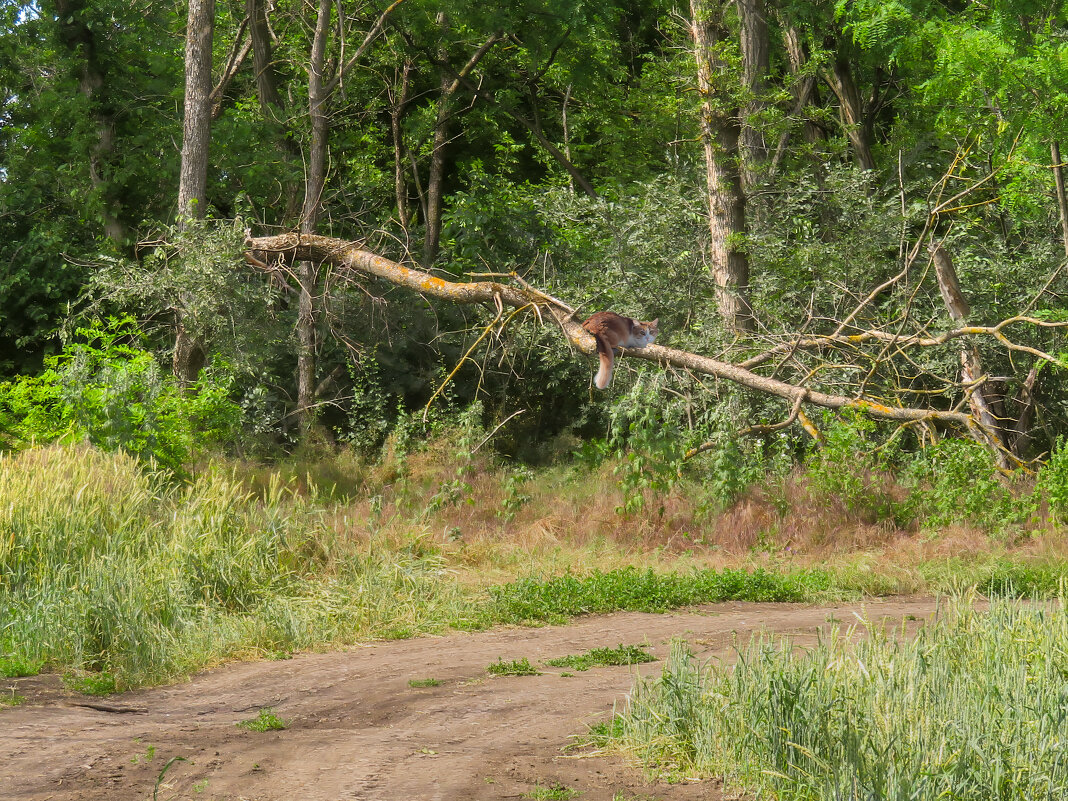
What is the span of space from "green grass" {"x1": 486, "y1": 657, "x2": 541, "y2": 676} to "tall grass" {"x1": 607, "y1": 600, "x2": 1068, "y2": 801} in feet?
4.73

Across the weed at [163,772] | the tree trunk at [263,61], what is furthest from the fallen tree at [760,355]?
the weed at [163,772]

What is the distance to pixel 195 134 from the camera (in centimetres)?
1443

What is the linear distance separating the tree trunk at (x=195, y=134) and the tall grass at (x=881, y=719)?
1053 cm

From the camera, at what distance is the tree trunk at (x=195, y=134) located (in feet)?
46.6

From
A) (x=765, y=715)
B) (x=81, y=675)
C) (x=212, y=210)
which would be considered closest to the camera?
(x=765, y=715)

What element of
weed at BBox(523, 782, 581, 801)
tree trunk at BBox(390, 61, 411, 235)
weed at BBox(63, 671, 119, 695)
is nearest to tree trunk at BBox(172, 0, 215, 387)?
tree trunk at BBox(390, 61, 411, 235)

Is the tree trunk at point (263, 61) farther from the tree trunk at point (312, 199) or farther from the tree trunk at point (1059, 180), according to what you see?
the tree trunk at point (1059, 180)

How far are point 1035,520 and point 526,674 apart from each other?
6.52 metres

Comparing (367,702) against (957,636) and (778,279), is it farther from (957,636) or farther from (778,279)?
(778,279)

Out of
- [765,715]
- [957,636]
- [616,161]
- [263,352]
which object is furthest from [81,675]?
Answer: [616,161]

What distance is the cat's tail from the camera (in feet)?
31.3

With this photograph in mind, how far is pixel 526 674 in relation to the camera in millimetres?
6730

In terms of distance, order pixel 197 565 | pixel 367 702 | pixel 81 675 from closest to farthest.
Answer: pixel 367 702
pixel 81 675
pixel 197 565

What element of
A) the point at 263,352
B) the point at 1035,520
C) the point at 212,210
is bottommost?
the point at 1035,520
